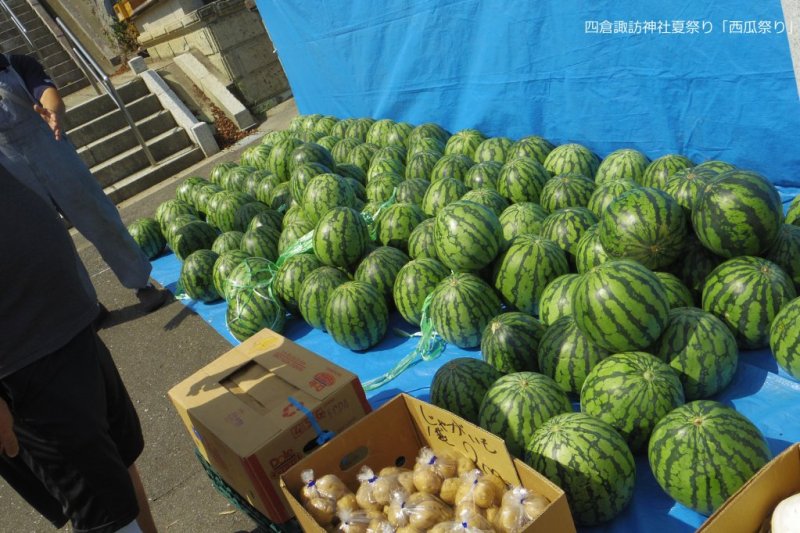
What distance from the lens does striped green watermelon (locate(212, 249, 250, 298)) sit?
451 cm

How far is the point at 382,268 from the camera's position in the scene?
382 cm

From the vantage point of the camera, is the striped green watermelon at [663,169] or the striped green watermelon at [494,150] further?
the striped green watermelon at [494,150]

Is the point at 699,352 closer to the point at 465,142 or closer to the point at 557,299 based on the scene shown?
the point at 557,299

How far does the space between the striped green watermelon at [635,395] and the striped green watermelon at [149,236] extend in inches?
197

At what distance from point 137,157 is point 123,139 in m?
0.52

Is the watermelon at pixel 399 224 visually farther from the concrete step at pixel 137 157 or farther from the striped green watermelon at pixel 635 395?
the concrete step at pixel 137 157

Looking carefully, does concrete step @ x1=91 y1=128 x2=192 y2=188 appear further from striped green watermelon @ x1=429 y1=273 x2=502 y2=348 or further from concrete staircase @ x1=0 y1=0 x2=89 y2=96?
striped green watermelon @ x1=429 y1=273 x2=502 y2=348

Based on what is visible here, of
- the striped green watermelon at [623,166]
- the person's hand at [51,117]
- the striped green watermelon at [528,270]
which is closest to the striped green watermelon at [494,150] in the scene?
the striped green watermelon at [623,166]

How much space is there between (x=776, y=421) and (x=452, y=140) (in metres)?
3.48

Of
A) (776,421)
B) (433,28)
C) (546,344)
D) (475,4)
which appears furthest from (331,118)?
(776,421)

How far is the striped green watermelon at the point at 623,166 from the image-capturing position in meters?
3.95

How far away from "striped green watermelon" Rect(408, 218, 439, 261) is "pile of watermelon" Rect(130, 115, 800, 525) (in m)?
0.01

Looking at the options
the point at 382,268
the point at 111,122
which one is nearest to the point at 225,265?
the point at 382,268

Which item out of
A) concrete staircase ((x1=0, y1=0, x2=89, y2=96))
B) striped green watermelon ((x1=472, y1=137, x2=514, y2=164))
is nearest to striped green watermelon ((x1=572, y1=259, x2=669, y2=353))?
striped green watermelon ((x1=472, y1=137, x2=514, y2=164))
